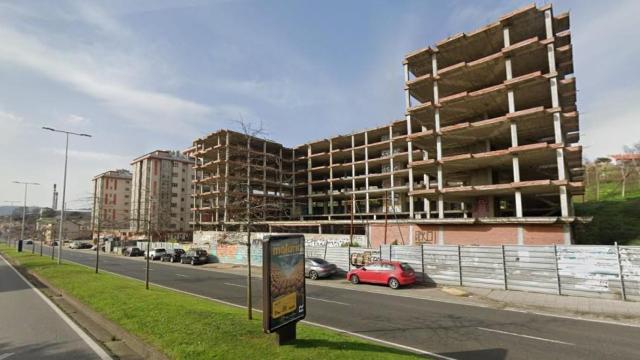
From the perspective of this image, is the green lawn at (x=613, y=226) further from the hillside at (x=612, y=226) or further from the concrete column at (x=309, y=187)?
the concrete column at (x=309, y=187)

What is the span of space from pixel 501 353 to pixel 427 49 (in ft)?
108

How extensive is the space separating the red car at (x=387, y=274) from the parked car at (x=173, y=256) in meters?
25.8

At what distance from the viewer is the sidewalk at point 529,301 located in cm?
1331

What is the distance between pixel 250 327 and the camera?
28.2 feet

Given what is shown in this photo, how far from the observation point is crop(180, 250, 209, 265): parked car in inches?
1448

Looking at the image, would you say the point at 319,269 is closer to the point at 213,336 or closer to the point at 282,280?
the point at 213,336

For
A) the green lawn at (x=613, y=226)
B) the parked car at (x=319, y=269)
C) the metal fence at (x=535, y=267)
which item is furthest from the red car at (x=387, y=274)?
the green lawn at (x=613, y=226)

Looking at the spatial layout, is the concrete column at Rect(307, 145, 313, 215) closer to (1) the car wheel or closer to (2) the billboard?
(1) the car wheel

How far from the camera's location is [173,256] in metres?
39.9

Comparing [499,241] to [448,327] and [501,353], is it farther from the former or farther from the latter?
[501,353]

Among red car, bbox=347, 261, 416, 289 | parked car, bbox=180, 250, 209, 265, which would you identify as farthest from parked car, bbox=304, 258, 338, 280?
parked car, bbox=180, 250, 209, 265

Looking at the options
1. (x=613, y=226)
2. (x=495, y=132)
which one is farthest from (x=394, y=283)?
(x=613, y=226)

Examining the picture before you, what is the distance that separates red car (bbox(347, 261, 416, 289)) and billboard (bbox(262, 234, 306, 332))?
13.0m

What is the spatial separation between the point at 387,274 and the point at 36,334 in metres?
16.0
